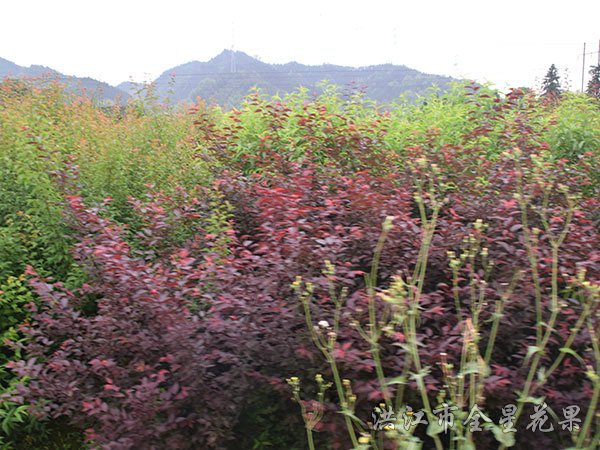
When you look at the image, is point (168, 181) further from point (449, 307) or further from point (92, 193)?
point (449, 307)

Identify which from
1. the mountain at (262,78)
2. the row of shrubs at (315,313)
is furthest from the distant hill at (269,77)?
the row of shrubs at (315,313)

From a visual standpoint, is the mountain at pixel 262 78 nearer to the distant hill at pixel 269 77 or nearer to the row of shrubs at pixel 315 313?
the distant hill at pixel 269 77

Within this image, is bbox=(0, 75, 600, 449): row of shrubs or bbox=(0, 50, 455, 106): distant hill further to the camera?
bbox=(0, 50, 455, 106): distant hill

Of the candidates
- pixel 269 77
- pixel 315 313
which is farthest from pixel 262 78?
pixel 315 313

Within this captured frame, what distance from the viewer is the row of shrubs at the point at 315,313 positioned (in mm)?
1850

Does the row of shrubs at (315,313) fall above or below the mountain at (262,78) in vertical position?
below

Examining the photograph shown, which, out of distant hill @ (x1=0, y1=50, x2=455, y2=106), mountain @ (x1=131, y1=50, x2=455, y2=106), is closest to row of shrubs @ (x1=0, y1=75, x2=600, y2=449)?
distant hill @ (x1=0, y1=50, x2=455, y2=106)

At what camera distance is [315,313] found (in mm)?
2076

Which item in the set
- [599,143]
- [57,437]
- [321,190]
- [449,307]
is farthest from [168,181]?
[599,143]

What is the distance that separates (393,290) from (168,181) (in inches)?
145

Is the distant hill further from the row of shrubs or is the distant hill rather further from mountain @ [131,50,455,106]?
the row of shrubs

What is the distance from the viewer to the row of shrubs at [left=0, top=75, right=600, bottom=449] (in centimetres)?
185

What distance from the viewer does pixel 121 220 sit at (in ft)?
14.4

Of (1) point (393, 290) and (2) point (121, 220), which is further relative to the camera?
(2) point (121, 220)
